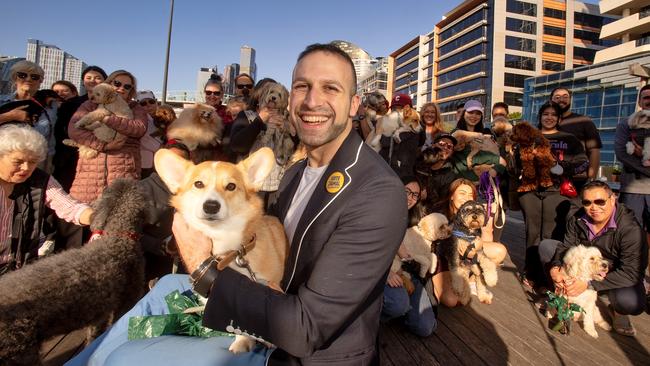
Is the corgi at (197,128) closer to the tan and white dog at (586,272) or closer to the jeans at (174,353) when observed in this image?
the jeans at (174,353)

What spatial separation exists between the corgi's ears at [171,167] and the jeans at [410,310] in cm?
222

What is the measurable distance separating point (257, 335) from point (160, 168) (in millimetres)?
1278

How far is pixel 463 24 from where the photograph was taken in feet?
218

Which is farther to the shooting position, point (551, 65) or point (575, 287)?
point (551, 65)

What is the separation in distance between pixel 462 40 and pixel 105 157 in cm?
7428

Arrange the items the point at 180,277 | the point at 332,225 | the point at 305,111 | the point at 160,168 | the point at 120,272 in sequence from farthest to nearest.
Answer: the point at 120,272
the point at 180,277
the point at 160,168
the point at 305,111
the point at 332,225

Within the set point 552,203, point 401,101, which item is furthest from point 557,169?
point 401,101

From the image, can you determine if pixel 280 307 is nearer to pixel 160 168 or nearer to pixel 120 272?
pixel 160 168

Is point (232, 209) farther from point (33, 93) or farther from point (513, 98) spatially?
point (513, 98)

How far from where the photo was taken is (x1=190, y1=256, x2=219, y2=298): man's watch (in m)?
1.45

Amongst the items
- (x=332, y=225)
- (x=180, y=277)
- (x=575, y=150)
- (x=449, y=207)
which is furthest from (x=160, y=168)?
(x=575, y=150)

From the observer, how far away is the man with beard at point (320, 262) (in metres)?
1.28

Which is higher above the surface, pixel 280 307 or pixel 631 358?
pixel 280 307

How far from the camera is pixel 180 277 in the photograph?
8.13 feet
